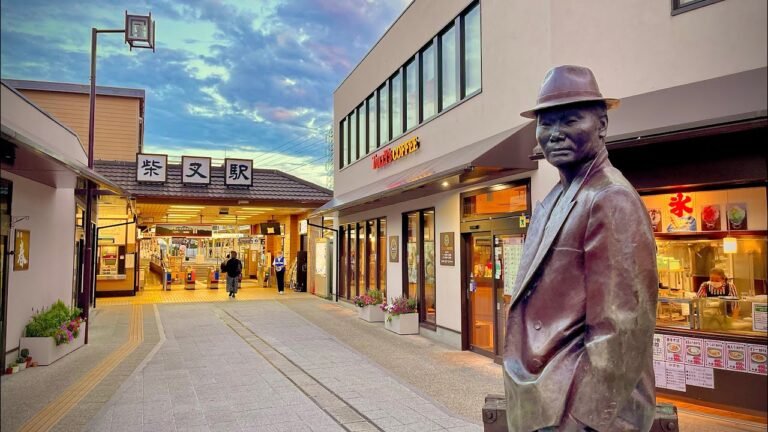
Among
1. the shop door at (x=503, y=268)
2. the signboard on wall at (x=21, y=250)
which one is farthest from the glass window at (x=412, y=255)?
the signboard on wall at (x=21, y=250)

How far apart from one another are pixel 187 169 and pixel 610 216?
1883 centimetres

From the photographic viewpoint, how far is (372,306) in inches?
525

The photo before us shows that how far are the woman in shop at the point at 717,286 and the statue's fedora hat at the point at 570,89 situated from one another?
4862mm

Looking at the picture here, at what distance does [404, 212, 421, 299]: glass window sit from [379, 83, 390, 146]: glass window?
9.45ft

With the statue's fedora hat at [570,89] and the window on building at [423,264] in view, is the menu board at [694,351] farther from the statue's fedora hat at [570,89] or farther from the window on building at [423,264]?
the window on building at [423,264]

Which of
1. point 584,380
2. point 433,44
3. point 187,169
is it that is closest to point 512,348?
point 584,380

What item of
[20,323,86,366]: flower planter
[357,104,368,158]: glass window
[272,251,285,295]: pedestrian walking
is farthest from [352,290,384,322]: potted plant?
[272,251,285,295]: pedestrian walking

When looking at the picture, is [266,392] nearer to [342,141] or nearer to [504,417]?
[504,417]

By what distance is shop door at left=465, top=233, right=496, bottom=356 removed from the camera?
8977 mm

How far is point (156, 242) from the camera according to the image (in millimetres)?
35812

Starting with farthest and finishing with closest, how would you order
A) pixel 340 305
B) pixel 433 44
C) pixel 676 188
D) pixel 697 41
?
pixel 340 305
pixel 433 44
pixel 676 188
pixel 697 41

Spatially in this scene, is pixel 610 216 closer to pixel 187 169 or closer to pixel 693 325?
pixel 693 325

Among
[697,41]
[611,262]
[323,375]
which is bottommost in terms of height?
[323,375]

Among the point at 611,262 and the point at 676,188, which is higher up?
the point at 676,188
